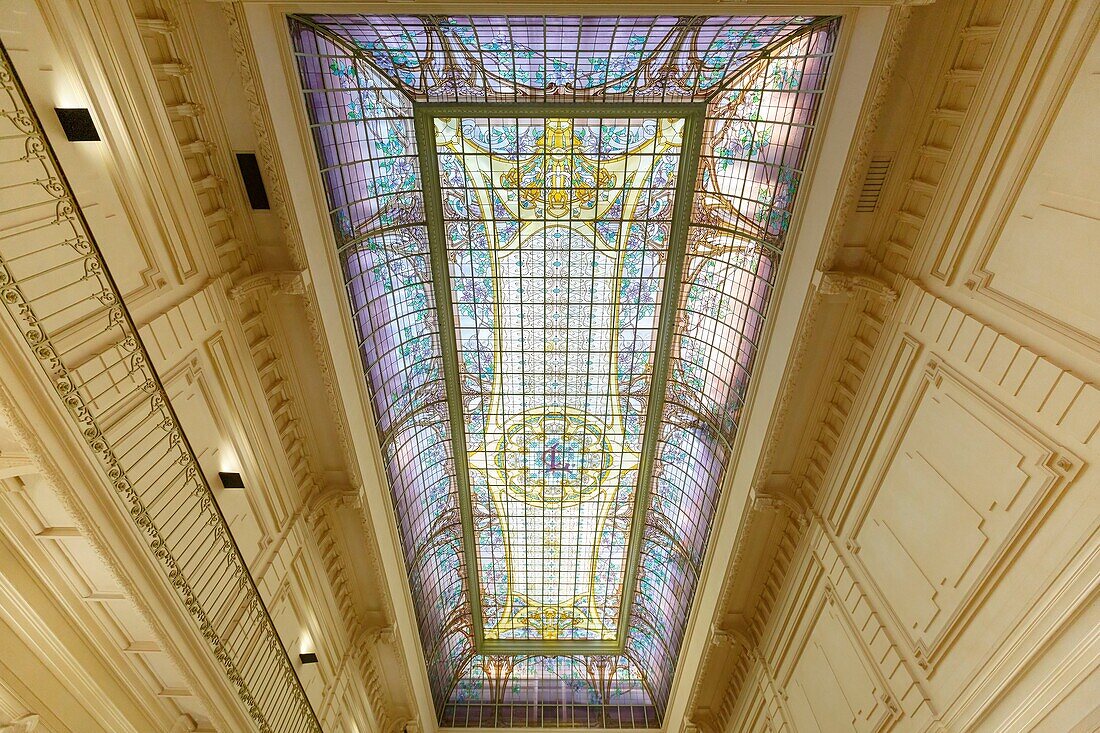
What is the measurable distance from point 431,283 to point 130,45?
7.65m

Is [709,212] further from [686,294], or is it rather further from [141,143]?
[141,143]

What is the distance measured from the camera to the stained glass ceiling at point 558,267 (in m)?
10.7

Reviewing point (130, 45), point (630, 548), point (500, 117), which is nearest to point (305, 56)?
point (130, 45)

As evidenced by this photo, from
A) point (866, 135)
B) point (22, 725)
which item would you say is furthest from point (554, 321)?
point (22, 725)

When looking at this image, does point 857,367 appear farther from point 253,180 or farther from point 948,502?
point 253,180

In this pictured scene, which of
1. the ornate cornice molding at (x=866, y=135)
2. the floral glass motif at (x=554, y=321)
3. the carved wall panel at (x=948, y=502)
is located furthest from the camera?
the floral glass motif at (x=554, y=321)

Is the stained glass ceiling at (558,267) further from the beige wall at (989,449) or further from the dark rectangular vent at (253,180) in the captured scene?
the beige wall at (989,449)

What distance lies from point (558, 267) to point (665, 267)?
8.81ft

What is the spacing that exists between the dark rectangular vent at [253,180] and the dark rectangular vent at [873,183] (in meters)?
9.97

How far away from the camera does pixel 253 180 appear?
9.35m

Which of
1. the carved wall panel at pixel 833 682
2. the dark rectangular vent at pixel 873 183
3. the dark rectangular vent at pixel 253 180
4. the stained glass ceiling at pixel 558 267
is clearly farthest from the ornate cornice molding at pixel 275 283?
the carved wall panel at pixel 833 682

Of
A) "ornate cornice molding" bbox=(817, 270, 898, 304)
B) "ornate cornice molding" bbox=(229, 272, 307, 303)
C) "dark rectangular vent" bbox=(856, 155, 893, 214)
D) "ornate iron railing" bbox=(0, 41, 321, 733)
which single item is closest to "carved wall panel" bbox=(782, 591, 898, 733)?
"ornate cornice molding" bbox=(817, 270, 898, 304)

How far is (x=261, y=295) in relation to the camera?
10492 millimetres

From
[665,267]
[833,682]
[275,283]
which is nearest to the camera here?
[275,283]
